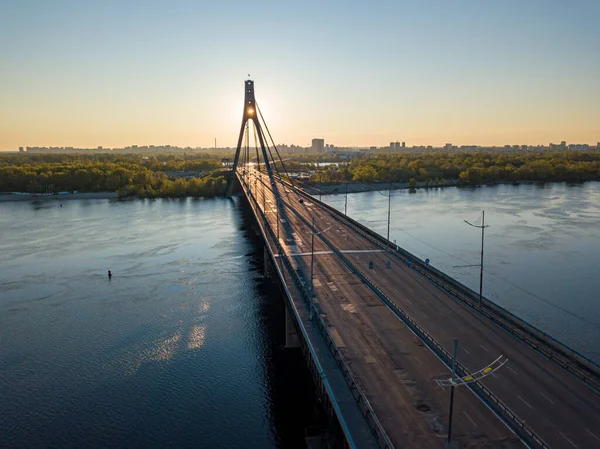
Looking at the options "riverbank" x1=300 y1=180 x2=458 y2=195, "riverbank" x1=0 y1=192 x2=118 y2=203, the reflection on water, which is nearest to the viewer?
the reflection on water

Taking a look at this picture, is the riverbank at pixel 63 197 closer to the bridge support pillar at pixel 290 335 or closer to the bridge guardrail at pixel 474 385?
the bridge support pillar at pixel 290 335

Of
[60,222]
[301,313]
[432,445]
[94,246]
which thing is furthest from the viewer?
[60,222]

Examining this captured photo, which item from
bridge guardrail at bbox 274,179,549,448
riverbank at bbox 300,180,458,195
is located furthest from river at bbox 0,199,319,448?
riverbank at bbox 300,180,458,195

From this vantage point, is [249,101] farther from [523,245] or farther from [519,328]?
[519,328]

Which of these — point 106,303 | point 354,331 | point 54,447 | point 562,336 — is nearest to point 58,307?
point 106,303

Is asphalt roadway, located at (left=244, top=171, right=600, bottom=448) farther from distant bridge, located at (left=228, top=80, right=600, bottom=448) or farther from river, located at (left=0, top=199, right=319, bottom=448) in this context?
river, located at (left=0, top=199, right=319, bottom=448)

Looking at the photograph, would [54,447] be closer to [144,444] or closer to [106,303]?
[144,444]
